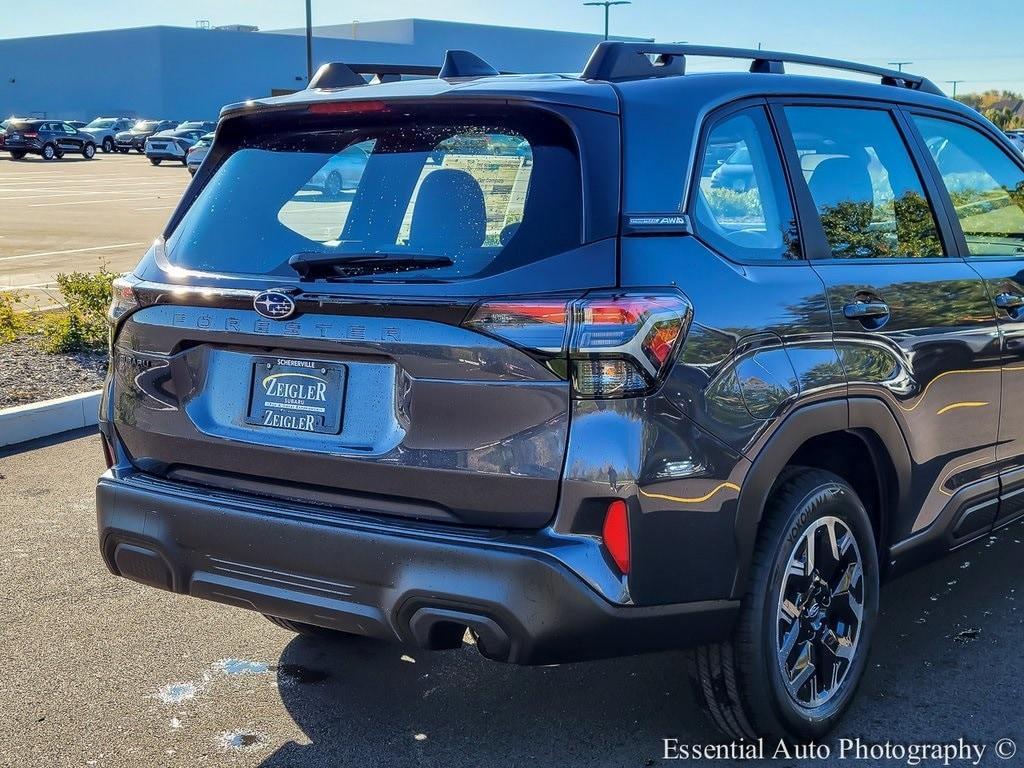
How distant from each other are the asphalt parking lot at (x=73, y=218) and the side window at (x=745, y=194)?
24.6 feet

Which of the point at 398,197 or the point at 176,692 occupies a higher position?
the point at 398,197

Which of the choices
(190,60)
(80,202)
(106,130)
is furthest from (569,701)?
(190,60)

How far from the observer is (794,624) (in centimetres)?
331

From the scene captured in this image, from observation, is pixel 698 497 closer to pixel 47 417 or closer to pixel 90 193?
pixel 47 417

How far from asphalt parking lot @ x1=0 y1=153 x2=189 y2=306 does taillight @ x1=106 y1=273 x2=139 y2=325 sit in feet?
21.3

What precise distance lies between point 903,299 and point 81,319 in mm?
6623

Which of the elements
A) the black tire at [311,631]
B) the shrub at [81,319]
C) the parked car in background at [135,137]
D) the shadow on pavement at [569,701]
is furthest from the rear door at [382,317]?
the parked car in background at [135,137]

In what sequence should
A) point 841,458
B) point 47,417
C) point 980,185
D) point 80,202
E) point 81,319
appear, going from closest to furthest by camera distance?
point 841,458
point 980,185
point 47,417
point 81,319
point 80,202

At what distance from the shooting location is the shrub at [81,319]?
334 inches

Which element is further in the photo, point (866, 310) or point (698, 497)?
point (866, 310)

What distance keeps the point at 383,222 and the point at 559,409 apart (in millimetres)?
802

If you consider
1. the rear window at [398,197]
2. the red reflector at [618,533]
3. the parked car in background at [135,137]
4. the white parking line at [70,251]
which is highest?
the rear window at [398,197]

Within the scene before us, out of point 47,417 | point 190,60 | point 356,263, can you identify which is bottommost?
point 47,417

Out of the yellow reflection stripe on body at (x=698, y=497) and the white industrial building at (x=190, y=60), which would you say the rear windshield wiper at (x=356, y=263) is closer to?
the yellow reflection stripe on body at (x=698, y=497)
